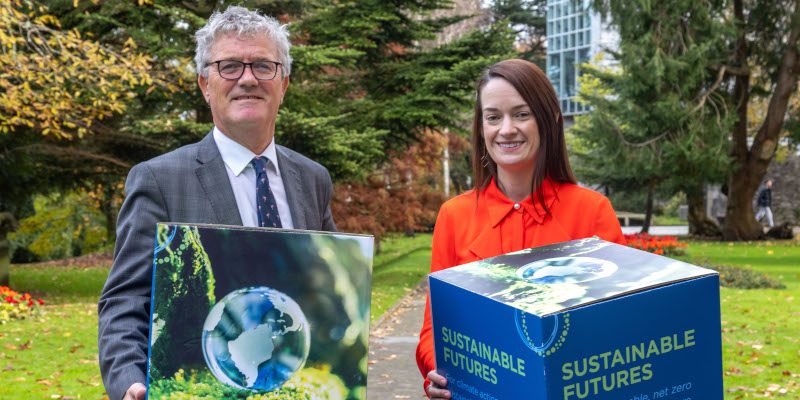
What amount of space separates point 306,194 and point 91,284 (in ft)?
53.2

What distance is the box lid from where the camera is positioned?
1.41 m

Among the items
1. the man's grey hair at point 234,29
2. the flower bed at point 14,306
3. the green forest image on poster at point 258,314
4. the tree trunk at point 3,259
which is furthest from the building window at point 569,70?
the green forest image on poster at point 258,314

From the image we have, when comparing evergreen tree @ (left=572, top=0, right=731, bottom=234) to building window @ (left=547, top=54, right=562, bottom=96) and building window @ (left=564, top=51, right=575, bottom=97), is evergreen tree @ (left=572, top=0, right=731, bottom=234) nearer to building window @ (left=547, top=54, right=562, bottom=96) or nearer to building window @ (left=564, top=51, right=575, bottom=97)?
building window @ (left=564, top=51, right=575, bottom=97)

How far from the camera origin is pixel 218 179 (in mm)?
2014

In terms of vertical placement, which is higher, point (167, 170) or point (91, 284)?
point (167, 170)

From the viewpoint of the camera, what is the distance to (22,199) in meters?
13.0

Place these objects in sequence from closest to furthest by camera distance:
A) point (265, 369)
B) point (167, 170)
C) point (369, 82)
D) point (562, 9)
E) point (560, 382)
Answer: point (560, 382)
point (265, 369)
point (167, 170)
point (369, 82)
point (562, 9)

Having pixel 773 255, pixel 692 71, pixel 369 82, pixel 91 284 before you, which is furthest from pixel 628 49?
pixel 91 284

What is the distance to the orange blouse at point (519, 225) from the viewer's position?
7.16ft

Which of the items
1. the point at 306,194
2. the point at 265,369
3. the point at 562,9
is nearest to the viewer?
the point at 265,369

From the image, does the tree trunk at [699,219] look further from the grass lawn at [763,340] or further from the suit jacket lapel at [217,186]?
the suit jacket lapel at [217,186]

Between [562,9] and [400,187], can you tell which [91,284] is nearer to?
[400,187]

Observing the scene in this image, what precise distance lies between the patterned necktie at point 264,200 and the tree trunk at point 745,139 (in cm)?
1966

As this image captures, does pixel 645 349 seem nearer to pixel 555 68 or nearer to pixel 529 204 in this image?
pixel 529 204
